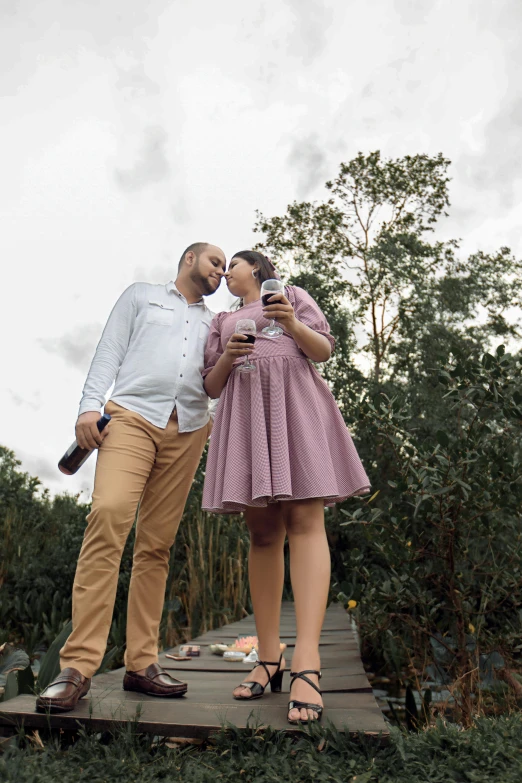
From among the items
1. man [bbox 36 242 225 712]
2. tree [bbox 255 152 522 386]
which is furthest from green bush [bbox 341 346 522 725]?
tree [bbox 255 152 522 386]

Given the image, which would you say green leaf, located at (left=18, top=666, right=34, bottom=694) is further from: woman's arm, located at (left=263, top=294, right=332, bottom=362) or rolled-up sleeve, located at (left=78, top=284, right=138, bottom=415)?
woman's arm, located at (left=263, top=294, right=332, bottom=362)

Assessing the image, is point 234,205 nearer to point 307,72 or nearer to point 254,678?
point 307,72

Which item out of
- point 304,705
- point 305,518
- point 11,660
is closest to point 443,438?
point 305,518

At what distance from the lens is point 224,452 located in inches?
93.6

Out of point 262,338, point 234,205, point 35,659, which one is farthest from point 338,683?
point 234,205

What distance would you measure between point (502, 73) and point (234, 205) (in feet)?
7.36

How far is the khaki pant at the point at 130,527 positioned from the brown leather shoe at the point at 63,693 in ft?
0.10

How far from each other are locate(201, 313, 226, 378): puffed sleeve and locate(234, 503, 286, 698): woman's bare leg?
0.60 meters

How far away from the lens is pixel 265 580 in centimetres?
233

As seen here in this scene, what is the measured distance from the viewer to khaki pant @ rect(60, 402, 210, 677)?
86.2 inches

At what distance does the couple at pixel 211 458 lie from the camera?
2.18 m

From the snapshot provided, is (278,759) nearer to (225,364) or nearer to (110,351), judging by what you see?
(225,364)

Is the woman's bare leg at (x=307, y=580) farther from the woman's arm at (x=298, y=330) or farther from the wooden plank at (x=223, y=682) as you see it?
the woman's arm at (x=298, y=330)

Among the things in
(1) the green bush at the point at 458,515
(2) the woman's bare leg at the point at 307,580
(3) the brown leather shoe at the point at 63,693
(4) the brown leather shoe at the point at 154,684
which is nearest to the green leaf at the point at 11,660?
(4) the brown leather shoe at the point at 154,684
